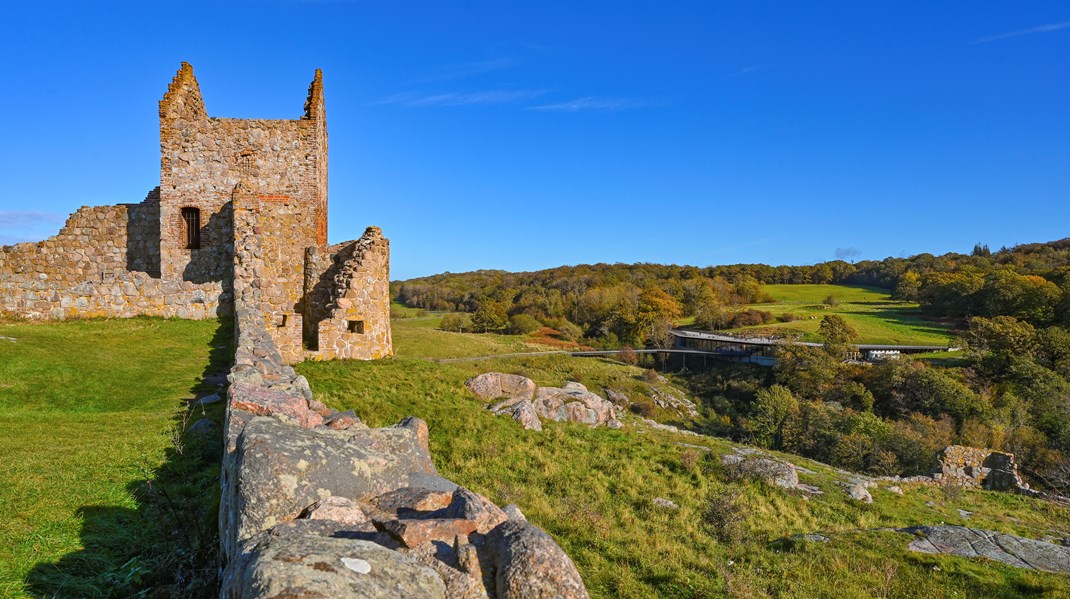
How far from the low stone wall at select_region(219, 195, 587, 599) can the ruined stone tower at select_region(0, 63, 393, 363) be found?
12.4 metres

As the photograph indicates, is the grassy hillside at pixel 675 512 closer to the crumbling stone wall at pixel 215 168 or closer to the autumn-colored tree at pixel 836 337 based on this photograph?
the crumbling stone wall at pixel 215 168

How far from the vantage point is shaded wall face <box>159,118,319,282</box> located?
17875mm

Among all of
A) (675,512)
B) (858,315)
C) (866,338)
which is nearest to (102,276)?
(675,512)

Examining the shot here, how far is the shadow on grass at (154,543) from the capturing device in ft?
13.1

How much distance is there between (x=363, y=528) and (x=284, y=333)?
1346 cm

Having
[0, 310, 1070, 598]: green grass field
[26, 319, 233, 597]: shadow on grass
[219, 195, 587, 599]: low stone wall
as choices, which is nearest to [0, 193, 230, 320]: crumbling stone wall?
[0, 310, 1070, 598]: green grass field

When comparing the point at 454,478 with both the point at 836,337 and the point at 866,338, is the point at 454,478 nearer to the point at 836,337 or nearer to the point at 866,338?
the point at 836,337

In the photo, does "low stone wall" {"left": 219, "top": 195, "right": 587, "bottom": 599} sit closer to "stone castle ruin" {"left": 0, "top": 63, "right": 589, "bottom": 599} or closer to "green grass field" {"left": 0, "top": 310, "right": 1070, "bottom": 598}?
"stone castle ruin" {"left": 0, "top": 63, "right": 589, "bottom": 599}

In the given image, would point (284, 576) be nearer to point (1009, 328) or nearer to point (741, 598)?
point (741, 598)

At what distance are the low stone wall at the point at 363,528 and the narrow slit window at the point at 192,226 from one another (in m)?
15.7

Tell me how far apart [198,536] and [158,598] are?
30.0 inches

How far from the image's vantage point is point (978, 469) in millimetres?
23875

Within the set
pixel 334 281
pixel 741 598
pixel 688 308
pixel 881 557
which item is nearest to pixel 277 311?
pixel 334 281

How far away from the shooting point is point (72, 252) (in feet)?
58.3
